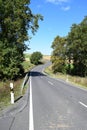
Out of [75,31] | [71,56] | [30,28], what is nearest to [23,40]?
[30,28]

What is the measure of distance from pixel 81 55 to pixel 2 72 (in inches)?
1395

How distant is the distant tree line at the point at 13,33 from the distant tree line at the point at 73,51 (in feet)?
68.9

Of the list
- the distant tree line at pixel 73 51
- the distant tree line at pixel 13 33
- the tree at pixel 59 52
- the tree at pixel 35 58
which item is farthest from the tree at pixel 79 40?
the tree at pixel 35 58

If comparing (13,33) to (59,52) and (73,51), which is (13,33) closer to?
(73,51)

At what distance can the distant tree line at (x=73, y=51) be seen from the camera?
69250mm

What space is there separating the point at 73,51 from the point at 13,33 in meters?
31.7

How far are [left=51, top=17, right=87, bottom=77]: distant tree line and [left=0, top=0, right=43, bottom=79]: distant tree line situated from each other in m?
21.0

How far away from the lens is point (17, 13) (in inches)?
1788

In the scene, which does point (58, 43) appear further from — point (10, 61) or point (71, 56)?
point (10, 61)

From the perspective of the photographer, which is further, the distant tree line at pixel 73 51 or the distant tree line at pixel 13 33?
the distant tree line at pixel 73 51

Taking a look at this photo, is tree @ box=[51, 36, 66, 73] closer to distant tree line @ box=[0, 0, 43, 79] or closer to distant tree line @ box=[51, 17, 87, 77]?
distant tree line @ box=[51, 17, 87, 77]

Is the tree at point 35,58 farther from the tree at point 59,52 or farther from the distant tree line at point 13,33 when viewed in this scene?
the distant tree line at point 13,33

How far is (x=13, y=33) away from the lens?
45.3 meters

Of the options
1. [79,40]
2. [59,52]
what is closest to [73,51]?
[79,40]
